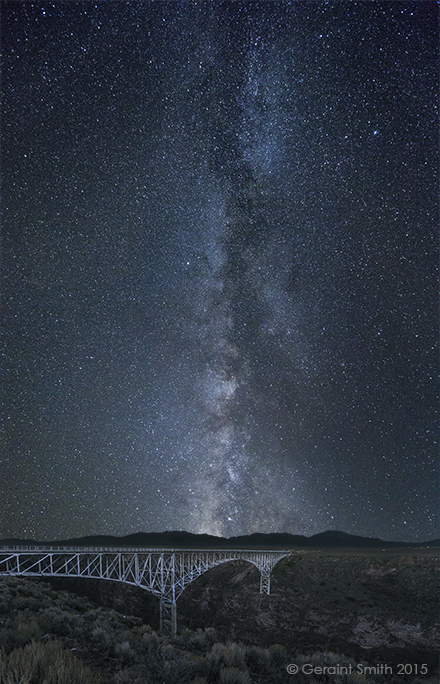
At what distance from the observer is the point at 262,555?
4478cm

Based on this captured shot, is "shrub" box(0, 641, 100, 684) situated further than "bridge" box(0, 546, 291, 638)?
No

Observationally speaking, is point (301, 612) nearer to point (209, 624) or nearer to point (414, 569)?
point (209, 624)

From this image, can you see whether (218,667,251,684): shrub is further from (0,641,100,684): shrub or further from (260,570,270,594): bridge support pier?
(260,570,270,594): bridge support pier

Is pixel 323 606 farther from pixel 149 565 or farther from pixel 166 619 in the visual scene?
pixel 149 565

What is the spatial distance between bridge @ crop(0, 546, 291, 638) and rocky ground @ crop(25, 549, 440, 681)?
3316mm

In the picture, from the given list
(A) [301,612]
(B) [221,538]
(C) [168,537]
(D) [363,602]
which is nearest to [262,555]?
(A) [301,612]

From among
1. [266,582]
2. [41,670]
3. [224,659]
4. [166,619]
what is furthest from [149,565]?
[41,670]

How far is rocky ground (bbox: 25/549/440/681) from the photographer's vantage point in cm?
3191

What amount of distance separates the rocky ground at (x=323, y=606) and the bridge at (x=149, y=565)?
10.9 ft

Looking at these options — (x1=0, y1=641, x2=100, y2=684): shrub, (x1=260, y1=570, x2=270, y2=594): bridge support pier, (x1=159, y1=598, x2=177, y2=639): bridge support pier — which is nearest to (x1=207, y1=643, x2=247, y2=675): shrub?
(x1=0, y1=641, x2=100, y2=684): shrub

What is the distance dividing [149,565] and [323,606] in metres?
23.0

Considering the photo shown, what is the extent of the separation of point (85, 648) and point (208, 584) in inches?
1940

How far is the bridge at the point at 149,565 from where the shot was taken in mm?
19781

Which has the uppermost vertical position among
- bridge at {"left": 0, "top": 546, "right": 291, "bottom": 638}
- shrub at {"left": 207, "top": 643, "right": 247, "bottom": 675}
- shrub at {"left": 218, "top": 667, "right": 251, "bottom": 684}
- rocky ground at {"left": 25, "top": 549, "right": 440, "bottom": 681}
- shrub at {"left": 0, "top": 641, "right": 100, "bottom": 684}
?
shrub at {"left": 0, "top": 641, "right": 100, "bottom": 684}
